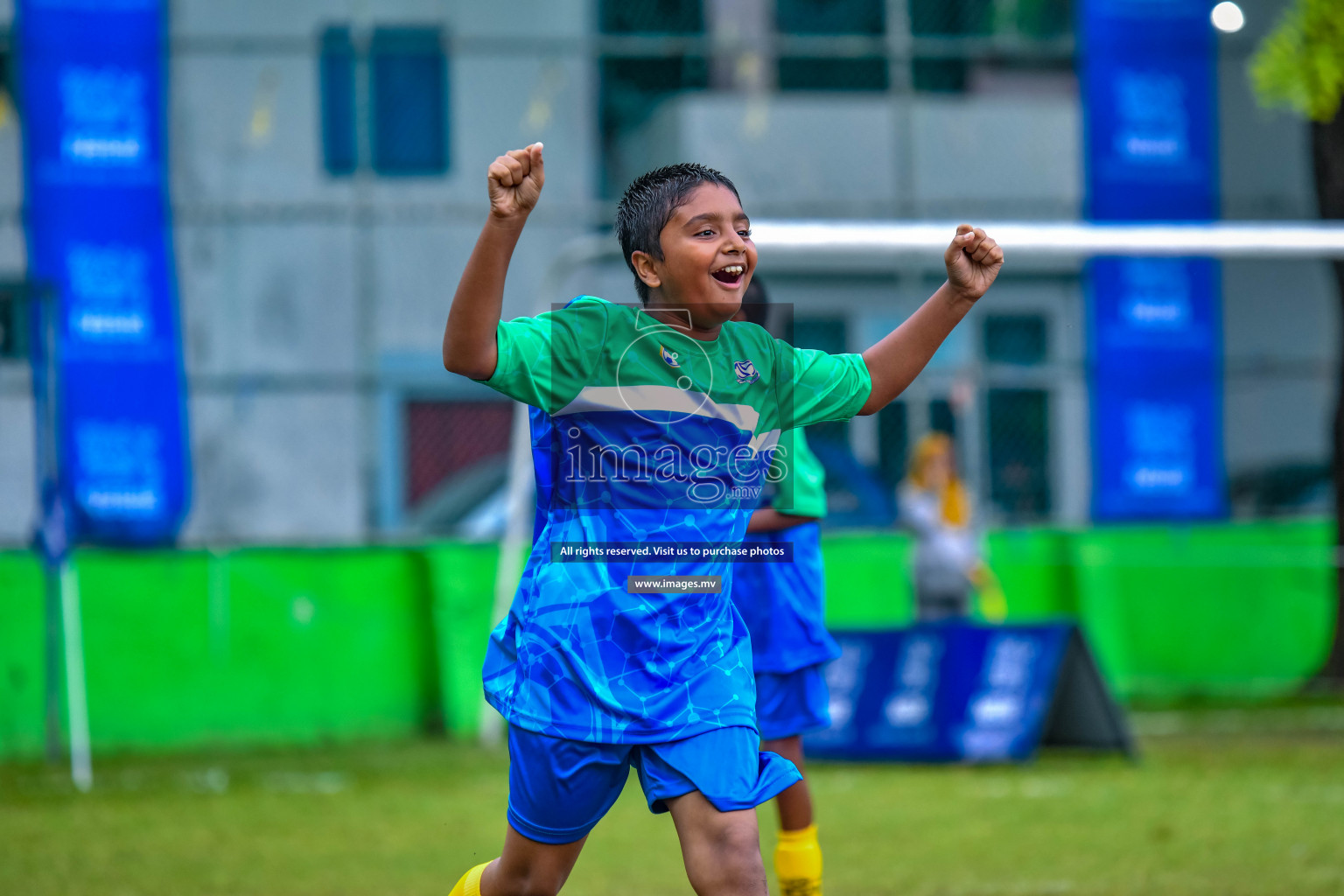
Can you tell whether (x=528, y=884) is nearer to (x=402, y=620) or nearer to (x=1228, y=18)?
(x=402, y=620)

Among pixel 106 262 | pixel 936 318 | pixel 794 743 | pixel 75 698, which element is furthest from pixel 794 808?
pixel 106 262

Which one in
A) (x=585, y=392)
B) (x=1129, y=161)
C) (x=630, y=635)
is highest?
Answer: (x=1129, y=161)

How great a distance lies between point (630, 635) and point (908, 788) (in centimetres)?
529

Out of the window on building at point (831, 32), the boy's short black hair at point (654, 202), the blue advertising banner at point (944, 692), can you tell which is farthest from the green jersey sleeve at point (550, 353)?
the window on building at point (831, 32)

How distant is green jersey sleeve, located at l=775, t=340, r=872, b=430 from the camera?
10.8 ft

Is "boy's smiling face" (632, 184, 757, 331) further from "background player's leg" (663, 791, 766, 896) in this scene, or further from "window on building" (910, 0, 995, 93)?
"window on building" (910, 0, 995, 93)

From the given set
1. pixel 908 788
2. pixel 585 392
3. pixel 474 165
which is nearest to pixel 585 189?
pixel 474 165

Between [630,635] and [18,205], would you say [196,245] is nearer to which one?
[18,205]

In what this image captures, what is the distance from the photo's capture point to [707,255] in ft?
10.1

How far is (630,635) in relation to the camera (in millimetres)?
3064

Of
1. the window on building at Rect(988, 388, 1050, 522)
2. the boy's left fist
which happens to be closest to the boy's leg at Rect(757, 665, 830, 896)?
the boy's left fist

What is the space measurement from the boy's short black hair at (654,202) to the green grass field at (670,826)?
3.08 meters

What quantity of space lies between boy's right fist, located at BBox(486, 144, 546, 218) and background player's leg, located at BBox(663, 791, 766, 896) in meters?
1.14

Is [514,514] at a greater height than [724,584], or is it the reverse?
[724,584]
